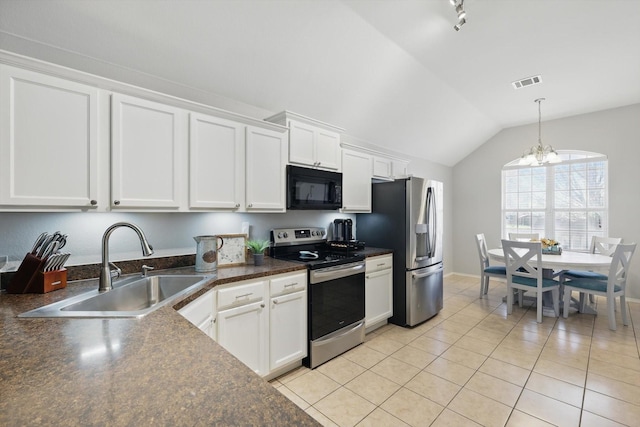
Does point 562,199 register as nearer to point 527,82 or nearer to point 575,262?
point 575,262

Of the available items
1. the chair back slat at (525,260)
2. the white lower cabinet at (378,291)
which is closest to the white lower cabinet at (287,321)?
the white lower cabinet at (378,291)

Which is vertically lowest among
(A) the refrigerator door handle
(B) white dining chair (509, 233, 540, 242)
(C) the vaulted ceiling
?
(A) the refrigerator door handle

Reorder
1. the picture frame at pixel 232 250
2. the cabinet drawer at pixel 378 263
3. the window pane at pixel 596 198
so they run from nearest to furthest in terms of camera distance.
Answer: the picture frame at pixel 232 250, the cabinet drawer at pixel 378 263, the window pane at pixel 596 198

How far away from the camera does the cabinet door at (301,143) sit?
2734 millimetres

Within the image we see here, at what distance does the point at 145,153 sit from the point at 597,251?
20.8 ft

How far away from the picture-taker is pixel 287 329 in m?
2.33

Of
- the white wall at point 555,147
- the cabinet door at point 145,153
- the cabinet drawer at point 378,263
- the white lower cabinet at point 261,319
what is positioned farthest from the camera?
the white wall at point 555,147

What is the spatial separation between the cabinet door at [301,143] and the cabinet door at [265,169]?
0.27 ft

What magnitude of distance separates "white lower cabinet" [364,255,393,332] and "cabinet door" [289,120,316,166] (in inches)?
50.1

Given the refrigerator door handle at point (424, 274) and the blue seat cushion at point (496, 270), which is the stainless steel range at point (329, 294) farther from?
the blue seat cushion at point (496, 270)

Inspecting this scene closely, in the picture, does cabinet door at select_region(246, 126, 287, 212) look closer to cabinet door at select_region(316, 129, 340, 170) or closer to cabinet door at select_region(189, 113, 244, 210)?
cabinet door at select_region(189, 113, 244, 210)

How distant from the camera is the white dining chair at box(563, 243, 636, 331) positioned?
326 centimetres

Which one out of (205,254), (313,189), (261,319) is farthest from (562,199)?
(205,254)

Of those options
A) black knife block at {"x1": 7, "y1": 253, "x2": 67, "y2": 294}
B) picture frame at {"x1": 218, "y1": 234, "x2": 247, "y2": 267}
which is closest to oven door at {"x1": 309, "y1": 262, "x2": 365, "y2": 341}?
picture frame at {"x1": 218, "y1": 234, "x2": 247, "y2": 267}
